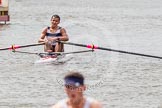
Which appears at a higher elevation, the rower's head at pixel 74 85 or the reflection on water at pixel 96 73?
the rower's head at pixel 74 85

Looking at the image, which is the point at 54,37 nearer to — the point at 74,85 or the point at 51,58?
the point at 51,58

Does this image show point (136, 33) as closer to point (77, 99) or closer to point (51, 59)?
point (51, 59)

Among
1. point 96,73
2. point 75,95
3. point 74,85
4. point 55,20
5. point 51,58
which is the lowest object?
point 96,73

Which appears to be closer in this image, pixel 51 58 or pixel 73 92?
pixel 73 92

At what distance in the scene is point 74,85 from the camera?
9.84 meters

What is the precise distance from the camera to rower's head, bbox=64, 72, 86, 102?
32.0ft

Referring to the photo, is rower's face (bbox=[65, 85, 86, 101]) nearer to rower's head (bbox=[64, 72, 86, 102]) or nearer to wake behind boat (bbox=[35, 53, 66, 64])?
rower's head (bbox=[64, 72, 86, 102])

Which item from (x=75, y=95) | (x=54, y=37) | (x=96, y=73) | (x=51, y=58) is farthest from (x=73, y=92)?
(x=96, y=73)

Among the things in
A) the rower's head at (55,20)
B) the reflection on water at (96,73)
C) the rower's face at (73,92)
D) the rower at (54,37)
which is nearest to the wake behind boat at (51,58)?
the rower at (54,37)

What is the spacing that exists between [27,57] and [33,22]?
2520 centimetres

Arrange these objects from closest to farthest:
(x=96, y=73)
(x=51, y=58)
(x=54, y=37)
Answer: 1. (x=51, y=58)
2. (x=54, y=37)
3. (x=96, y=73)

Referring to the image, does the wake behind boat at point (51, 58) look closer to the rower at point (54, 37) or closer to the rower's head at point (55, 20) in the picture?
the rower at point (54, 37)

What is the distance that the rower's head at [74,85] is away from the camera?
9750mm

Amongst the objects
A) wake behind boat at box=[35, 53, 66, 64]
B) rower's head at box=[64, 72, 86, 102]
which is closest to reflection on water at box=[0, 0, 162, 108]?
wake behind boat at box=[35, 53, 66, 64]
